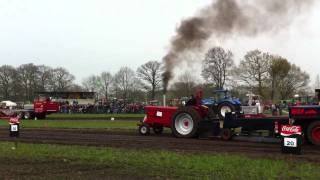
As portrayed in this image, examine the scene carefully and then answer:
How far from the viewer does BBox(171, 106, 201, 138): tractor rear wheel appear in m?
19.1

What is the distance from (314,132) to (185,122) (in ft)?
17.1

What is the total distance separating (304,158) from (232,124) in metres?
5.60

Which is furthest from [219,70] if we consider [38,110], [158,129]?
[158,129]

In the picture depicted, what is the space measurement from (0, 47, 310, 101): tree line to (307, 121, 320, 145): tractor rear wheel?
29175 mm

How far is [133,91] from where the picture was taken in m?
103

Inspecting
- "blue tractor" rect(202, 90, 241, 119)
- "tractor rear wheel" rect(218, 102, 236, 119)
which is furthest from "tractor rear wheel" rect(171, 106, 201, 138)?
"tractor rear wheel" rect(218, 102, 236, 119)

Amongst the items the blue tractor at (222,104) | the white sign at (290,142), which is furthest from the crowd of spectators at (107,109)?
the white sign at (290,142)

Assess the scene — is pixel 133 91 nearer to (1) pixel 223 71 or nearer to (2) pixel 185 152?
(1) pixel 223 71

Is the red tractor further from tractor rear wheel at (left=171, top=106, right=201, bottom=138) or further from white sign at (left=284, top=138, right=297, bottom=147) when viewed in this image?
white sign at (left=284, top=138, right=297, bottom=147)

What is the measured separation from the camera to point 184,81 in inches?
1810

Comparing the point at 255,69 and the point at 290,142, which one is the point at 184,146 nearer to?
the point at 290,142

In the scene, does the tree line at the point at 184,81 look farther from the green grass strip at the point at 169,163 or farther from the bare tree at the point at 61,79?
the green grass strip at the point at 169,163

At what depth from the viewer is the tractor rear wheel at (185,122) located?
19.1 metres

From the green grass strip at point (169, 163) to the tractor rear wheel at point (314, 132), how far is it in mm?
4599
